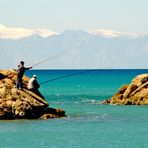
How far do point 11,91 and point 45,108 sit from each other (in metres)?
3.13

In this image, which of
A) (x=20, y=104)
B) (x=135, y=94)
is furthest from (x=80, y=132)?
(x=135, y=94)

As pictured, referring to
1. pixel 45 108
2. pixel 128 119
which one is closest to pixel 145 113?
pixel 128 119

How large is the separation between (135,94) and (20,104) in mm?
24691

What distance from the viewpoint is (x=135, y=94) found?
75250 mm

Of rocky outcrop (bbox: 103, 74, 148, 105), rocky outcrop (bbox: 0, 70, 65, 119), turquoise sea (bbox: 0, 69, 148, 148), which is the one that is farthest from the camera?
rocky outcrop (bbox: 103, 74, 148, 105)

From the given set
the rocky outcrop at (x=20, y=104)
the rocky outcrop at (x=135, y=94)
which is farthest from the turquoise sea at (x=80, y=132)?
the rocky outcrop at (x=135, y=94)

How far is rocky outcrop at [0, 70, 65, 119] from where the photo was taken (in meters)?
53.1

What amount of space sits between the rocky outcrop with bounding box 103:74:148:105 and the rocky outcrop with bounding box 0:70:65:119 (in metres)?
19.2

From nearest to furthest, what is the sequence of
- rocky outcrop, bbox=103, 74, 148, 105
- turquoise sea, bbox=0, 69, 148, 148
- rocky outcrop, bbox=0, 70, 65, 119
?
turquoise sea, bbox=0, 69, 148, 148
rocky outcrop, bbox=0, 70, 65, 119
rocky outcrop, bbox=103, 74, 148, 105

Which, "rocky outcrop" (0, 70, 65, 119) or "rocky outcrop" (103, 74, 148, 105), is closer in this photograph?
"rocky outcrop" (0, 70, 65, 119)

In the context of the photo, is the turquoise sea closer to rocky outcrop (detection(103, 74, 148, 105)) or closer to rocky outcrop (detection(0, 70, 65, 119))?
rocky outcrop (detection(0, 70, 65, 119))

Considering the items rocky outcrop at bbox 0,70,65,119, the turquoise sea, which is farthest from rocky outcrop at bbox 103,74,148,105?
rocky outcrop at bbox 0,70,65,119

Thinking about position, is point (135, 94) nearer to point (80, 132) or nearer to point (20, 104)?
point (20, 104)

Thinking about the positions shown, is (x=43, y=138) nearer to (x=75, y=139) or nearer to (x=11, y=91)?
(x=75, y=139)
